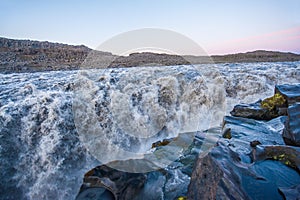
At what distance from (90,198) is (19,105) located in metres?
6.24

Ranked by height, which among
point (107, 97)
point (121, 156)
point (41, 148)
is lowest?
point (121, 156)

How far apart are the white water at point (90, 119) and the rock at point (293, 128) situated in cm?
578

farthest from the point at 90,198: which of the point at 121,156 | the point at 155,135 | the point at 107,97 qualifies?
the point at 107,97

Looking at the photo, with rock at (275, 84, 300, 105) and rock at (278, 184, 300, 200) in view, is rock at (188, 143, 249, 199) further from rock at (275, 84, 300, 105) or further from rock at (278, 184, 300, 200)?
rock at (275, 84, 300, 105)

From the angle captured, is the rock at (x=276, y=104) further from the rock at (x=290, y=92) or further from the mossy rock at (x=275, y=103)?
the rock at (x=290, y=92)

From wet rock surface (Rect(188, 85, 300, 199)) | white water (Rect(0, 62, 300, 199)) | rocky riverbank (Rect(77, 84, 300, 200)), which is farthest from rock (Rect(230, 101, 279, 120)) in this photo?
white water (Rect(0, 62, 300, 199))

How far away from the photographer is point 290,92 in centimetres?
709

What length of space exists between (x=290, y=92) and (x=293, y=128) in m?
3.70

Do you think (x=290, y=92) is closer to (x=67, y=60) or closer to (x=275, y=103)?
(x=275, y=103)

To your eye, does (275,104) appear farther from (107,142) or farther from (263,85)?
(263,85)

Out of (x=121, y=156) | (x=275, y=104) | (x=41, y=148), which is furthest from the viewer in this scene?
(x=121, y=156)

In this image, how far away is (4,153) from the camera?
734 centimetres

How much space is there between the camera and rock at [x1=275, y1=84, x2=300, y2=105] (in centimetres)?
654

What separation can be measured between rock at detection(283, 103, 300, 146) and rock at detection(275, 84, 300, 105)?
98.9 inches
